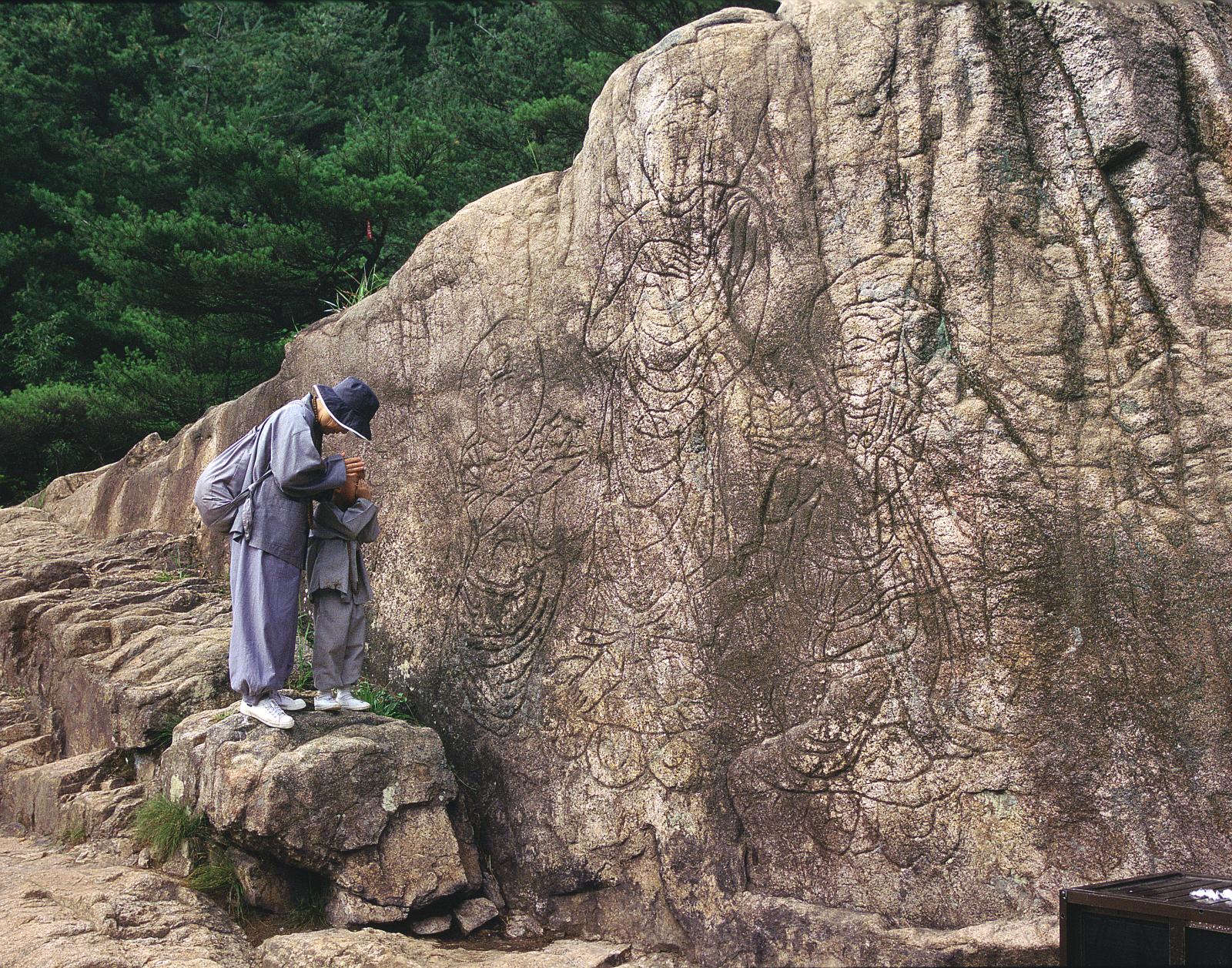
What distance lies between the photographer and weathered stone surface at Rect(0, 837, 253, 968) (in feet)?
12.2

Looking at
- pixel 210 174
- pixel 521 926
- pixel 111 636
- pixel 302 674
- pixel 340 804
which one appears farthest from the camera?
pixel 210 174

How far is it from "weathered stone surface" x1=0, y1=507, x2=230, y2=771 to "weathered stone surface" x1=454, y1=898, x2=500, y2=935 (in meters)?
1.64

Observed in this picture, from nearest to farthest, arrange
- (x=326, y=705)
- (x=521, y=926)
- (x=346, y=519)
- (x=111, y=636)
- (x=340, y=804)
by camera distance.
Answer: (x=340, y=804), (x=521, y=926), (x=326, y=705), (x=346, y=519), (x=111, y=636)

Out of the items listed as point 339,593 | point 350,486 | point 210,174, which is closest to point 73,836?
point 339,593

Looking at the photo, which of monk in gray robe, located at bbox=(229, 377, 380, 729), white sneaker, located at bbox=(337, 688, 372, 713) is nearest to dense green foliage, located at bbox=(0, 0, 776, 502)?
monk in gray robe, located at bbox=(229, 377, 380, 729)

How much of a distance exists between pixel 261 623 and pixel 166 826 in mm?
925

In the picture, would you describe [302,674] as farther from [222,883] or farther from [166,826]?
[222,883]

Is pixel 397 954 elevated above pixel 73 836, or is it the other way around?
pixel 73 836

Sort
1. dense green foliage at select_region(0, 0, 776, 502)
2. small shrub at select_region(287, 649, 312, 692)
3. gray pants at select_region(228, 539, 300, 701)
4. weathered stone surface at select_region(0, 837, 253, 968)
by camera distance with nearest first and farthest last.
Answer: weathered stone surface at select_region(0, 837, 253, 968) < gray pants at select_region(228, 539, 300, 701) < small shrub at select_region(287, 649, 312, 692) < dense green foliage at select_region(0, 0, 776, 502)

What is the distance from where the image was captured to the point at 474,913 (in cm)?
444

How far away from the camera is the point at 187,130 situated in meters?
10.1

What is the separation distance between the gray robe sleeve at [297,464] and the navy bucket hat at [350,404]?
137 mm

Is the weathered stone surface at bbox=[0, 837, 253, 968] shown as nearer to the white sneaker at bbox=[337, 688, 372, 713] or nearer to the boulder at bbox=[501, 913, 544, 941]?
the white sneaker at bbox=[337, 688, 372, 713]

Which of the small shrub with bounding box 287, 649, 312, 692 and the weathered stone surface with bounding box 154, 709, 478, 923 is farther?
the small shrub with bounding box 287, 649, 312, 692
